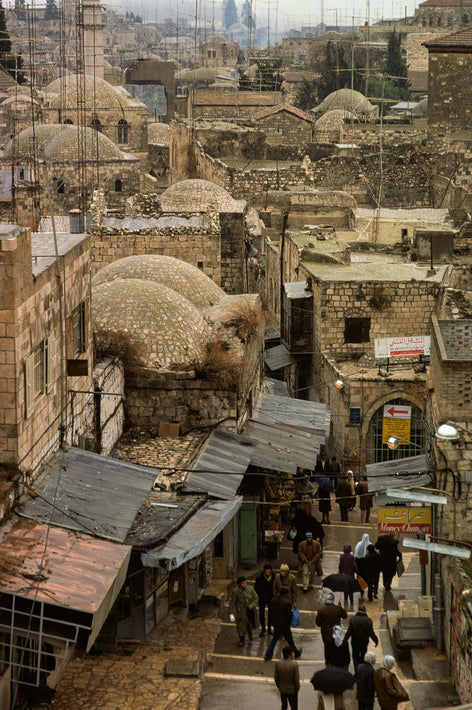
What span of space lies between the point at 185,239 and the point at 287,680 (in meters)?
13.3

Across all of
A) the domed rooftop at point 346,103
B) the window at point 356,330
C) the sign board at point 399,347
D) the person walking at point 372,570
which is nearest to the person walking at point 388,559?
the person walking at point 372,570

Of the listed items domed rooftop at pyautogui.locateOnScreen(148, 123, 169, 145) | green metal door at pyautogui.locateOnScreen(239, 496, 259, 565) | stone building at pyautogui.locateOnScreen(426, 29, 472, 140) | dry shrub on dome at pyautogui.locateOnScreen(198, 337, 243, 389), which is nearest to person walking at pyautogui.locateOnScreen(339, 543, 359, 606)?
green metal door at pyautogui.locateOnScreen(239, 496, 259, 565)

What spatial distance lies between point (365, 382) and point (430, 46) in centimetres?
2460

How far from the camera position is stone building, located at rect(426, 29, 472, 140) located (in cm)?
4272

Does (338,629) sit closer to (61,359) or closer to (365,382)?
(61,359)

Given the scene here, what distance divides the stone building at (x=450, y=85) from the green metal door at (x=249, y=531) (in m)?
29.2

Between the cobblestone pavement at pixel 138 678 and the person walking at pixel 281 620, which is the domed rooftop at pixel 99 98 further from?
the person walking at pixel 281 620

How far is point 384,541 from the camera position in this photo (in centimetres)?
1482

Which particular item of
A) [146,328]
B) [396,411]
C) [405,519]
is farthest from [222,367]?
[396,411]

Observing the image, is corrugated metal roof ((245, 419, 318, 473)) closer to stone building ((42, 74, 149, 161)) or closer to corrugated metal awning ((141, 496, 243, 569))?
corrugated metal awning ((141, 496, 243, 569))

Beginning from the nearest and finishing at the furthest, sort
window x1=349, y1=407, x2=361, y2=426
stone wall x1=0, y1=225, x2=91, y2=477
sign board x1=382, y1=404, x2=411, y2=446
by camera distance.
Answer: stone wall x1=0, y1=225, x2=91, y2=477, sign board x1=382, y1=404, x2=411, y2=446, window x1=349, y1=407, x2=361, y2=426

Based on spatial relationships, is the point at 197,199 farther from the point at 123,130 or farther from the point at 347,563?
the point at 123,130

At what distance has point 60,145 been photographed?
38.7 metres

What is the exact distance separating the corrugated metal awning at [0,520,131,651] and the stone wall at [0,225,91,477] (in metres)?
0.88
